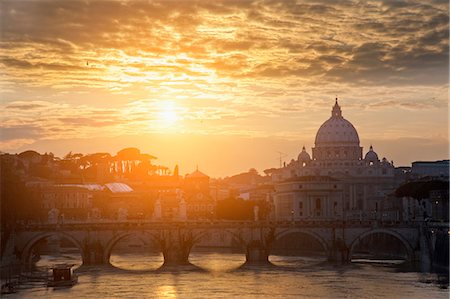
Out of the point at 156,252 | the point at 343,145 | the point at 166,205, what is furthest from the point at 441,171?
the point at 156,252

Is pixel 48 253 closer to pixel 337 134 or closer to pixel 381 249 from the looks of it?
pixel 381 249

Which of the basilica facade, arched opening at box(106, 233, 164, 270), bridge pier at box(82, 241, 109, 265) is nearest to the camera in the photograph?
bridge pier at box(82, 241, 109, 265)

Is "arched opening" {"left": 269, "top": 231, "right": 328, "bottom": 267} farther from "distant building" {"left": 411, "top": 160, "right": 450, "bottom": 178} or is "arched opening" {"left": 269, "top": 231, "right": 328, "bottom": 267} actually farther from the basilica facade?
"distant building" {"left": 411, "top": 160, "right": 450, "bottom": 178}

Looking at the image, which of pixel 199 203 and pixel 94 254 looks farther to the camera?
pixel 199 203

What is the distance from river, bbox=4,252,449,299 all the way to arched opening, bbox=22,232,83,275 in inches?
34.9

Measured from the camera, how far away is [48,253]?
9519 centimetres

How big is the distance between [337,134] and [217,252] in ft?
203

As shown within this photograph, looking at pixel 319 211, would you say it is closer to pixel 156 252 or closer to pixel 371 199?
pixel 371 199

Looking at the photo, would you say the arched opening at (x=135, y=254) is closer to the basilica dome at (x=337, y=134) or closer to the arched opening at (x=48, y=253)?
the arched opening at (x=48, y=253)

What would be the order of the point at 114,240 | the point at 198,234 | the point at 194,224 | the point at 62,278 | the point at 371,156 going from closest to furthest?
the point at 62,278
the point at 114,240
the point at 198,234
the point at 194,224
the point at 371,156

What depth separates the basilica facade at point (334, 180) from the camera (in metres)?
126

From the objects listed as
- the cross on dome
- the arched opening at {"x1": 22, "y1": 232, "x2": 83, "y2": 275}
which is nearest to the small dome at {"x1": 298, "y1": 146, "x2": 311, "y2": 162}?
the cross on dome

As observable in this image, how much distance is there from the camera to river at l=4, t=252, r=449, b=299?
5978 cm

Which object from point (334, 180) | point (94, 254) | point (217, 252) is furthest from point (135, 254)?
point (334, 180)
